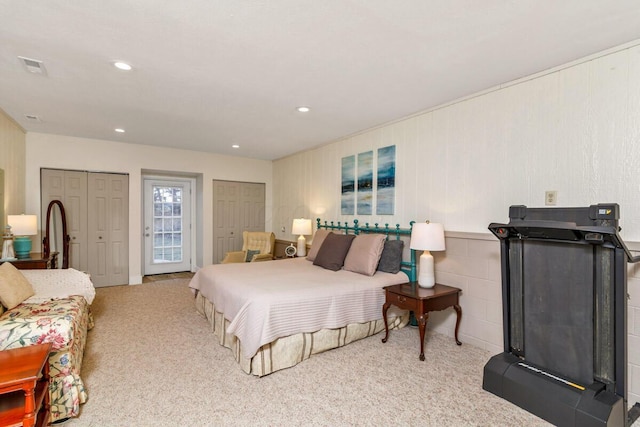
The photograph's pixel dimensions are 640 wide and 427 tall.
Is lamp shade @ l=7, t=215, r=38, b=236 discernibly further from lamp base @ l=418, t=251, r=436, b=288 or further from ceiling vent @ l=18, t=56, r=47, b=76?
lamp base @ l=418, t=251, r=436, b=288

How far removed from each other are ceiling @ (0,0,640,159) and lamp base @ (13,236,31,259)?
148cm

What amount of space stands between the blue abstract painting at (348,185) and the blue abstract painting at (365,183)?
12 centimetres

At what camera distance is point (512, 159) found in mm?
2764

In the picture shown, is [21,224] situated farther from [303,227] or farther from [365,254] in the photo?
[365,254]

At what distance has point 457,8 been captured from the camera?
178 cm

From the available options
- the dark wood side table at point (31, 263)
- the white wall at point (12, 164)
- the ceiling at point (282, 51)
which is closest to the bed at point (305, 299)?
the ceiling at point (282, 51)

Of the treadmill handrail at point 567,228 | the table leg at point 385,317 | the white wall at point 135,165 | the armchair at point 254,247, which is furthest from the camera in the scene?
the armchair at point 254,247

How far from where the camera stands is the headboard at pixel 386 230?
3488 mm

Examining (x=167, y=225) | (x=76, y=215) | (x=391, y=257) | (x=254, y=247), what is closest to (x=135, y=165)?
(x=76, y=215)

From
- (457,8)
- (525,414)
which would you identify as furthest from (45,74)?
(525,414)

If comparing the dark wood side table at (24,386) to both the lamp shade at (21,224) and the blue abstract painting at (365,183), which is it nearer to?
the lamp shade at (21,224)

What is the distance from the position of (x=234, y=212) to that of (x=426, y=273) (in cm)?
429

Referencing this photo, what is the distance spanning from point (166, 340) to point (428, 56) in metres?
3.37

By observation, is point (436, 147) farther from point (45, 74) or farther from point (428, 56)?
point (45, 74)
